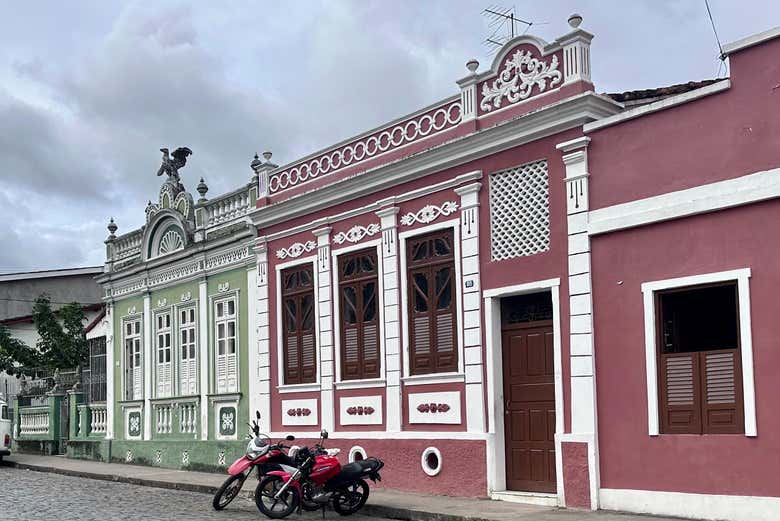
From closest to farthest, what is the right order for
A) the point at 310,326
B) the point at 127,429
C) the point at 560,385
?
the point at 560,385
the point at 310,326
the point at 127,429

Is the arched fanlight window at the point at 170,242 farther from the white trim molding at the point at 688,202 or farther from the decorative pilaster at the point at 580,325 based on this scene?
the white trim molding at the point at 688,202

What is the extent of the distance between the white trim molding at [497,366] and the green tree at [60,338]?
16337 millimetres

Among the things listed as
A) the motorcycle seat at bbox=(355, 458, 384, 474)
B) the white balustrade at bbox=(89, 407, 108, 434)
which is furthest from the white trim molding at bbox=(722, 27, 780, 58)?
the white balustrade at bbox=(89, 407, 108, 434)

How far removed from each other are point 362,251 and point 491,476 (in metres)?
4.19

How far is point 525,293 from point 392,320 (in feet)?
8.12

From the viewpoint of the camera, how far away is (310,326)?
52.0 ft

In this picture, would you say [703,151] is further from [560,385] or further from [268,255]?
[268,255]

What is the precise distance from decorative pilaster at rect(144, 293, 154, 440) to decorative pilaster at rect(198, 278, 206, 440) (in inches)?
86.1

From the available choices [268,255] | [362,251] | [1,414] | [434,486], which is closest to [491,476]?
[434,486]

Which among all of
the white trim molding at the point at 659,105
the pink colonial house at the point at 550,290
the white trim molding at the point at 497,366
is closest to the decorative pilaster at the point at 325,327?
the pink colonial house at the point at 550,290

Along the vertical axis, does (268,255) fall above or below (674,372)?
above

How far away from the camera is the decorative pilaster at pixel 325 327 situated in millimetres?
15203

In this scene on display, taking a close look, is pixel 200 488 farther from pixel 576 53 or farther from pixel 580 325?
pixel 576 53

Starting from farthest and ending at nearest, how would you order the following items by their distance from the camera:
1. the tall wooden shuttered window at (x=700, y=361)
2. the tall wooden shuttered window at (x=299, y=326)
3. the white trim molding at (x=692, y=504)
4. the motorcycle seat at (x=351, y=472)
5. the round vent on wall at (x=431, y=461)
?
the tall wooden shuttered window at (x=299, y=326) < the round vent on wall at (x=431, y=461) < the motorcycle seat at (x=351, y=472) < the tall wooden shuttered window at (x=700, y=361) < the white trim molding at (x=692, y=504)
